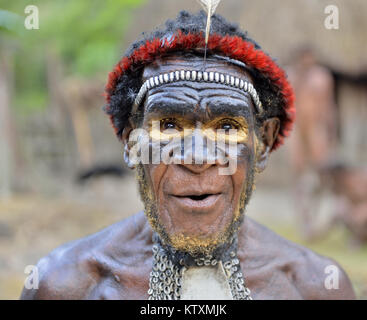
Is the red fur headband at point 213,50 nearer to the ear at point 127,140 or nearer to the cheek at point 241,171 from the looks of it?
the ear at point 127,140

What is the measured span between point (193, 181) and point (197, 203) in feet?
0.30

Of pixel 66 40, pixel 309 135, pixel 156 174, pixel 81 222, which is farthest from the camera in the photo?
pixel 66 40

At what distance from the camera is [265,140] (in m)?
2.82

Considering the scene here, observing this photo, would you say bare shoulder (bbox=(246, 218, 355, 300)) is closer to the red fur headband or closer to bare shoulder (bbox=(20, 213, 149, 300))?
bare shoulder (bbox=(20, 213, 149, 300))

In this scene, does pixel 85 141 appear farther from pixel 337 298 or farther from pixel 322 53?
pixel 337 298

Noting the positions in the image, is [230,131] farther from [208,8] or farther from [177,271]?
[177,271]

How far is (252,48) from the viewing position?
249 centimetres

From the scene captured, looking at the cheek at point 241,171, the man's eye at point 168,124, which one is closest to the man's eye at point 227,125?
the cheek at point 241,171

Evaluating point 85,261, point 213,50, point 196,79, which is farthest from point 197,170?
point 85,261

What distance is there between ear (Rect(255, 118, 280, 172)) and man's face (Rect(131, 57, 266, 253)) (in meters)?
0.21

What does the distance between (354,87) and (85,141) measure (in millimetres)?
8127

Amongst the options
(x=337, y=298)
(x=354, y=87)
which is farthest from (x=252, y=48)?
(x=354, y=87)

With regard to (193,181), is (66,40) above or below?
above

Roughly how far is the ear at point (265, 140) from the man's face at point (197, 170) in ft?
0.70
